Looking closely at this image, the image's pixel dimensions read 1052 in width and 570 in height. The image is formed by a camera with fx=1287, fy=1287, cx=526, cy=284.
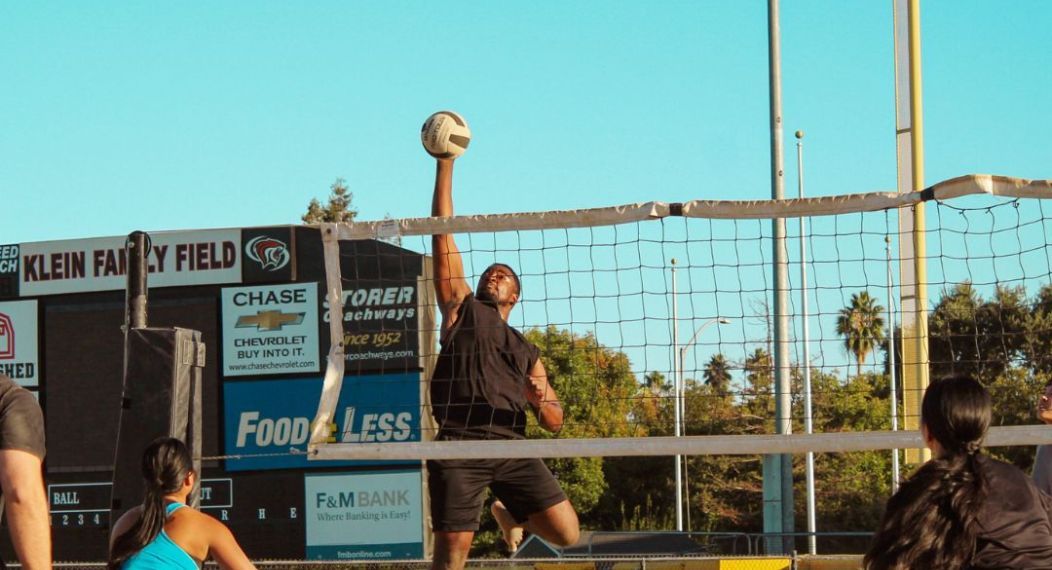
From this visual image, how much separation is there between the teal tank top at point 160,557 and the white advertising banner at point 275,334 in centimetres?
1221

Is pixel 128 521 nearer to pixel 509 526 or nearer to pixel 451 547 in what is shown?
pixel 451 547

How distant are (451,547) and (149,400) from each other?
202 centimetres

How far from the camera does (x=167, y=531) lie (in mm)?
5094

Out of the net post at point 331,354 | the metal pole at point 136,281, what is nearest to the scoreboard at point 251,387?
the metal pole at point 136,281

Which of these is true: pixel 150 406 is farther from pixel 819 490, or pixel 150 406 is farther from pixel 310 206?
pixel 310 206

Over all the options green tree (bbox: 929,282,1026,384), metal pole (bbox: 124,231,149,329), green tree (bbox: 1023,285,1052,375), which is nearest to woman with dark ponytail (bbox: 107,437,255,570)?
metal pole (bbox: 124,231,149,329)

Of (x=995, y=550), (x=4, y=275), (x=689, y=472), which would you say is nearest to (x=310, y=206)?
(x=689, y=472)

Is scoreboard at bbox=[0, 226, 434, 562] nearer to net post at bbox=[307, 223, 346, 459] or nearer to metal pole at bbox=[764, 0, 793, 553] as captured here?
metal pole at bbox=[764, 0, 793, 553]

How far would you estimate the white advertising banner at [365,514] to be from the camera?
1712 centimetres

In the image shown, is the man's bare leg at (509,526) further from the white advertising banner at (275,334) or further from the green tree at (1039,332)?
the white advertising banner at (275,334)

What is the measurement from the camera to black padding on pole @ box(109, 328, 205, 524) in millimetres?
7148

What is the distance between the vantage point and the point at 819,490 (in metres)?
42.5

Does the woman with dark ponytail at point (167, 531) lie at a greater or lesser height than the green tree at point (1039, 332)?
lesser

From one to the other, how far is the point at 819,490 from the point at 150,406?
124 ft
